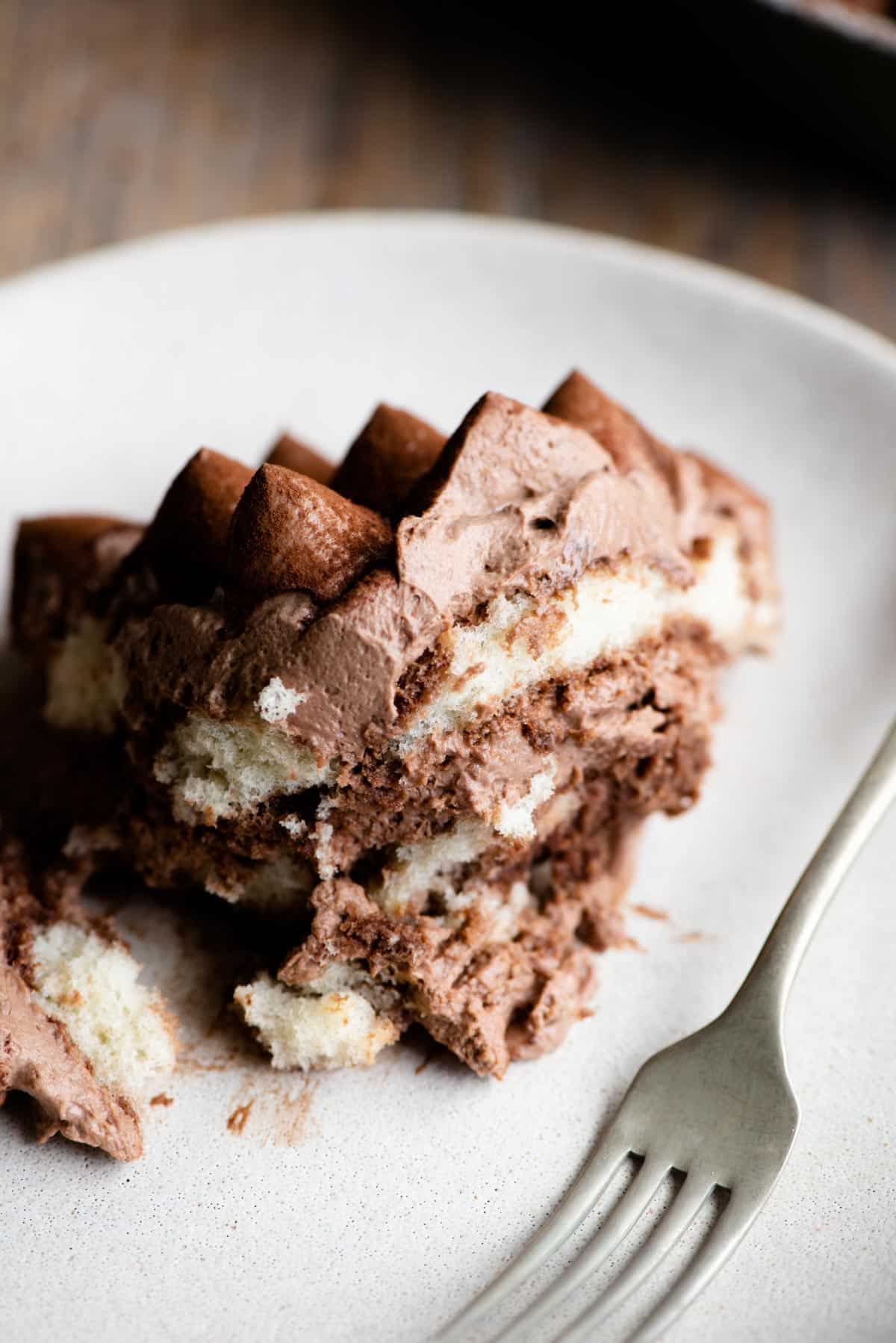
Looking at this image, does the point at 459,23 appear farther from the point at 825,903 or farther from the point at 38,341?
the point at 825,903

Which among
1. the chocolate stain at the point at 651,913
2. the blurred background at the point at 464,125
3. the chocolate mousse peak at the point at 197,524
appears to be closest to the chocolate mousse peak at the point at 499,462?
the chocolate mousse peak at the point at 197,524

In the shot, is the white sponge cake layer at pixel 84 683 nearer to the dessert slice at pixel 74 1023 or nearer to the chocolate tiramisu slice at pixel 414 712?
the chocolate tiramisu slice at pixel 414 712

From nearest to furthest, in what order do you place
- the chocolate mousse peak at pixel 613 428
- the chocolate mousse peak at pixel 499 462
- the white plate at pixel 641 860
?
the white plate at pixel 641 860
the chocolate mousse peak at pixel 499 462
the chocolate mousse peak at pixel 613 428

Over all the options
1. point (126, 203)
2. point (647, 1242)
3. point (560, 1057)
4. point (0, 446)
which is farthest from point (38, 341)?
point (647, 1242)

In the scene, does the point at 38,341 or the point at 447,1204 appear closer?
the point at 447,1204

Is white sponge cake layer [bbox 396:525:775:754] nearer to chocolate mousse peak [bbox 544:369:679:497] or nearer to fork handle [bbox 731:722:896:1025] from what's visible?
chocolate mousse peak [bbox 544:369:679:497]

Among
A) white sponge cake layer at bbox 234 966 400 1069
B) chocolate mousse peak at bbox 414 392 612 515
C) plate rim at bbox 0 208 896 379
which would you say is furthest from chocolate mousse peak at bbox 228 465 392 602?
plate rim at bbox 0 208 896 379

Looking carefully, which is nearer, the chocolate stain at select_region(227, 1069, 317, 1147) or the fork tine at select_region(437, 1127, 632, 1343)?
the fork tine at select_region(437, 1127, 632, 1343)
